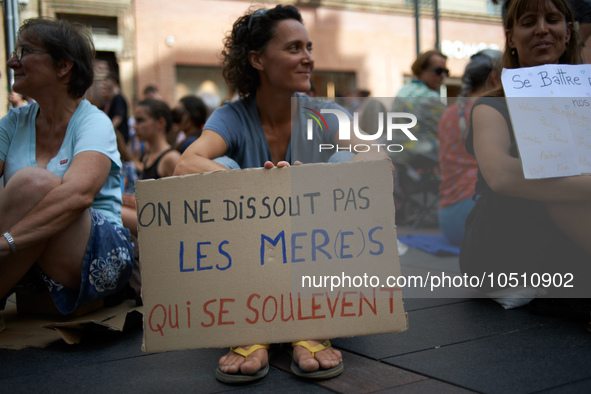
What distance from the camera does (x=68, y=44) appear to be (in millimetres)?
2553

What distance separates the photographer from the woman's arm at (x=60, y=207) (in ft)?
6.98

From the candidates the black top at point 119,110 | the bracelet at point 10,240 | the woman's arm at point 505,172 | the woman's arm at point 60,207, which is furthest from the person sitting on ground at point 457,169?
the black top at point 119,110

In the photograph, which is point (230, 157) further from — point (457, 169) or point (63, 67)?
point (457, 169)

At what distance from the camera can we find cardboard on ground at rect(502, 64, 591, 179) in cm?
215

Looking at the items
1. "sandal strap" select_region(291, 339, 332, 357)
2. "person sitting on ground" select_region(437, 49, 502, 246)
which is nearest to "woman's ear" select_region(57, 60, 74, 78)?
"sandal strap" select_region(291, 339, 332, 357)

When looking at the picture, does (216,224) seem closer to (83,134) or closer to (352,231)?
(352,231)

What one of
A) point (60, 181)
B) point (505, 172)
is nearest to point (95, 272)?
point (60, 181)

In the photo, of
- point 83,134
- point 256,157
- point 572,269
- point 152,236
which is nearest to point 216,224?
point 152,236

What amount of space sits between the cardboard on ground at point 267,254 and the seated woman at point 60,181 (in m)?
0.53

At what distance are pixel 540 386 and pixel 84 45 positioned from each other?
232 cm

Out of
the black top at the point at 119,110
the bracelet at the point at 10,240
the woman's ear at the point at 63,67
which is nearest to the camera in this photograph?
the bracelet at the point at 10,240

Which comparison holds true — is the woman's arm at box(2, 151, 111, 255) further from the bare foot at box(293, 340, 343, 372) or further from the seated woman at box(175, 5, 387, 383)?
the bare foot at box(293, 340, 343, 372)

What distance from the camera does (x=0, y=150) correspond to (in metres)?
2.54

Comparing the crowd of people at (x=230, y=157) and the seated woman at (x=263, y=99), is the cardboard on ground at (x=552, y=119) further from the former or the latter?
the seated woman at (x=263, y=99)
